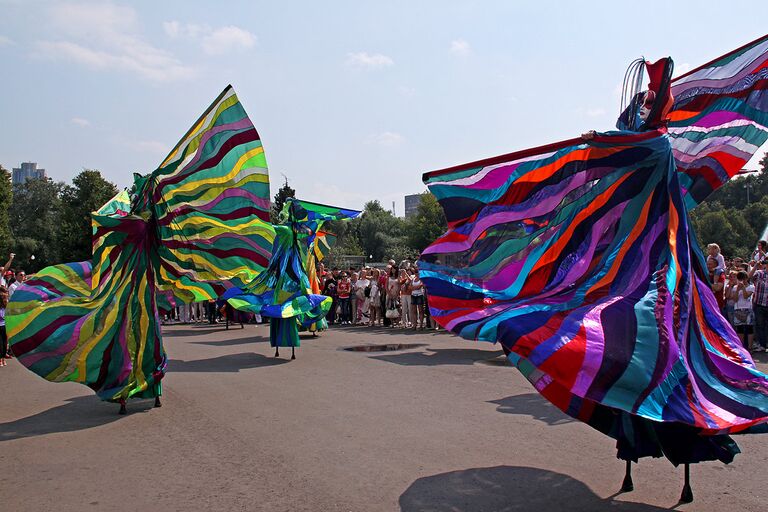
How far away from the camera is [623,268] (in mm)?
4598

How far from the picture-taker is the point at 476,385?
9148mm

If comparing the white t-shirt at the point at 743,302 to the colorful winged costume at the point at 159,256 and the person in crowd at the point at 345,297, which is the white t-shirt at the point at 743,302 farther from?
the person in crowd at the point at 345,297

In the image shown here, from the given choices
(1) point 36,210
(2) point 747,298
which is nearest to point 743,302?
(2) point 747,298

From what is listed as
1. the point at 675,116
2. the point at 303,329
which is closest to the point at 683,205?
the point at 675,116

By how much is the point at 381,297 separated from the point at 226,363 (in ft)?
27.1

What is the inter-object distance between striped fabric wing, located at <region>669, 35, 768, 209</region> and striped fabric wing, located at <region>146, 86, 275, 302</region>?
15.3 ft

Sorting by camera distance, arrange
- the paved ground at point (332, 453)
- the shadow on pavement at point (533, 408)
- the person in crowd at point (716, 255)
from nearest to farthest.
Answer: the paved ground at point (332, 453) → the shadow on pavement at point (533, 408) → the person in crowd at point (716, 255)

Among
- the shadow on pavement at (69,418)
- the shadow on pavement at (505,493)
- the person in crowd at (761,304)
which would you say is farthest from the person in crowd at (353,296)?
the shadow on pavement at (505,493)

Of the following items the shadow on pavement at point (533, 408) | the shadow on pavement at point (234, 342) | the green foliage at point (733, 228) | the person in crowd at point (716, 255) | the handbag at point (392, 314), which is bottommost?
the shadow on pavement at point (533, 408)

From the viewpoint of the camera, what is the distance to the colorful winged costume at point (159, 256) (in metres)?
7.46

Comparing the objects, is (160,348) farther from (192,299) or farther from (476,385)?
(476,385)

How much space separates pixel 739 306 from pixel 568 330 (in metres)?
9.28

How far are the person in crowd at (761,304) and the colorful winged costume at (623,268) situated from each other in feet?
24.5

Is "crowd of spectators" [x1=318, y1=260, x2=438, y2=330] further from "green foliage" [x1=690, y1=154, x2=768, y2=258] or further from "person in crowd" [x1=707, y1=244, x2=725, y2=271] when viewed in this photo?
"green foliage" [x1=690, y1=154, x2=768, y2=258]
